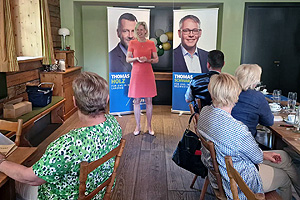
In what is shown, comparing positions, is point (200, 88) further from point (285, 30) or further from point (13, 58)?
point (285, 30)

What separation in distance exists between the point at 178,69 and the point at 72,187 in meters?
4.47

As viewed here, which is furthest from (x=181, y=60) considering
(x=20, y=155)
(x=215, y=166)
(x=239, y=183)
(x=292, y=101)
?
(x=239, y=183)

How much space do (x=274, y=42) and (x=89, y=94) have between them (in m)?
5.26

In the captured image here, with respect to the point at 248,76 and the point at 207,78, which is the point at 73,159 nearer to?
the point at 248,76

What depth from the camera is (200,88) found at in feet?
10.2

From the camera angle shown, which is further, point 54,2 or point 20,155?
point 54,2

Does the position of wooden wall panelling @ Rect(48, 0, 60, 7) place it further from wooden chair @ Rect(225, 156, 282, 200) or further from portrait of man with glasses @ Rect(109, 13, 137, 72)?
wooden chair @ Rect(225, 156, 282, 200)

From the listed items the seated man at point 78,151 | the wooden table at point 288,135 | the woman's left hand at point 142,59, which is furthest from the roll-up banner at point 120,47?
the seated man at point 78,151

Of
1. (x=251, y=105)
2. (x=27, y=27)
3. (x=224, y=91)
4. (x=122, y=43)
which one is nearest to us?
(x=224, y=91)

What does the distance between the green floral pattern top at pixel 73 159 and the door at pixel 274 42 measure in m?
4.99

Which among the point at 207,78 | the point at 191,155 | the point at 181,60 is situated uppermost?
the point at 181,60

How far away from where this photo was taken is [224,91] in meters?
1.98

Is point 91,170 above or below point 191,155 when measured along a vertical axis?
above

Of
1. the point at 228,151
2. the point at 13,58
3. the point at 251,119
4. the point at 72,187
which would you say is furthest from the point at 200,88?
the point at 13,58
